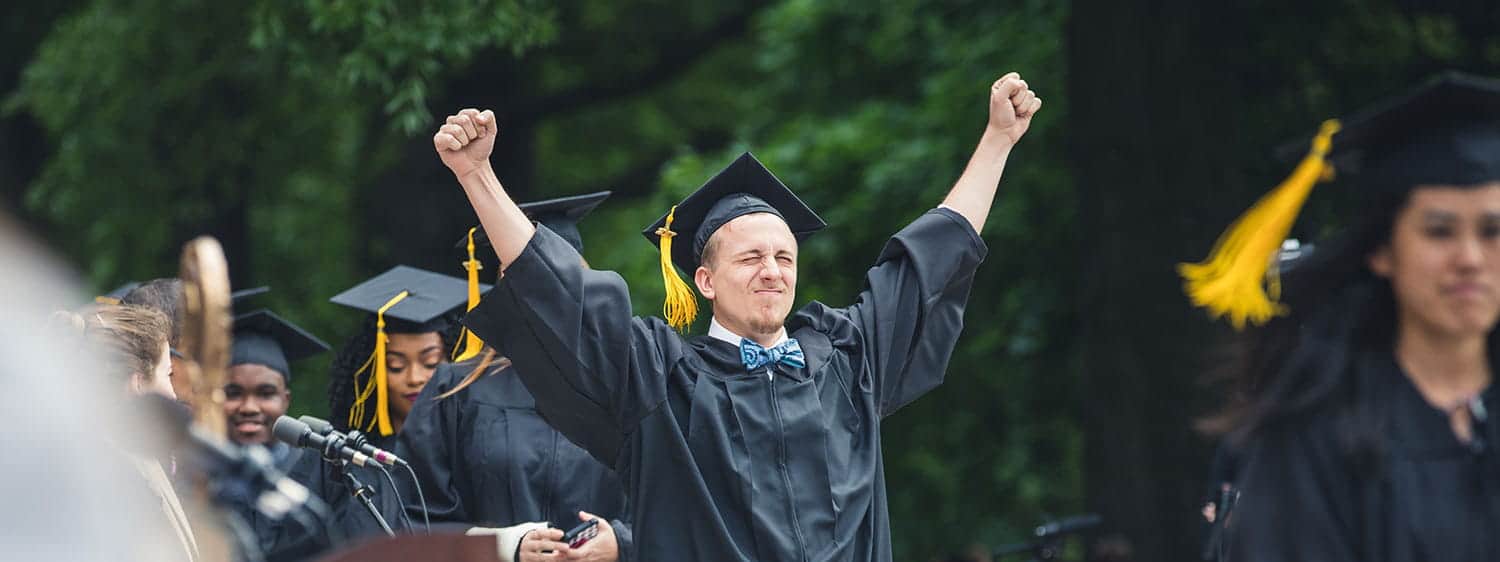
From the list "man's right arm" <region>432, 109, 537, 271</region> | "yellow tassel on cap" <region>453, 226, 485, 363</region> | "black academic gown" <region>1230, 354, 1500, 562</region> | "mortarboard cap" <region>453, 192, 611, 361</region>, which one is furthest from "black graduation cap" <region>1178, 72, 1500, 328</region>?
"mortarboard cap" <region>453, 192, 611, 361</region>

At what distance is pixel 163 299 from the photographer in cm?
650

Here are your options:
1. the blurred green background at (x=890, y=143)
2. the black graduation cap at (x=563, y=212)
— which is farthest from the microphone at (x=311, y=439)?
the blurred green background at (x=890, y=143)

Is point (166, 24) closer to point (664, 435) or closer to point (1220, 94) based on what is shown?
point (1220, 94)

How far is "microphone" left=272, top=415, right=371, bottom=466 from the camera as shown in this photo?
521cm

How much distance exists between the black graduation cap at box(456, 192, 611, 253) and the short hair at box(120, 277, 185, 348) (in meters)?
0.98

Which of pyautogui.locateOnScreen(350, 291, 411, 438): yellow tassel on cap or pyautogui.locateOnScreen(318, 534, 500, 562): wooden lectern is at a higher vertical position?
pyautogui.locateOnScreen(350, 291, 411, 438): yellow tassel on cap

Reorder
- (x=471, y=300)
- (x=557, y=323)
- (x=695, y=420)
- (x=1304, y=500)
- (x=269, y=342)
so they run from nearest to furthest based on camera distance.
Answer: (x=1304, y=500) < (x=557, y=323) < (x=695, y=420) < (x=471, y=300) < (x=269, y=342)

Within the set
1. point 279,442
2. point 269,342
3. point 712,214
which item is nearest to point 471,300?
point 712,214

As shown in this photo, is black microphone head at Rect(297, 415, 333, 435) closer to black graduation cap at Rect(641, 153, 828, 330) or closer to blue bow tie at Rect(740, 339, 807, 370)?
black graduation cap at Rect(641, 153, 828, 330)

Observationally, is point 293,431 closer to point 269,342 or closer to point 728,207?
point 728,207

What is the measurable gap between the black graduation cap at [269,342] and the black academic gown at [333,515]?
23.2 inches

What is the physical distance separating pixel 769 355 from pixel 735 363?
0.09 m

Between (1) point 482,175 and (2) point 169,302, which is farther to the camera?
(2) point 169,302

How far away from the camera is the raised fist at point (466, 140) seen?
459 centimetres
